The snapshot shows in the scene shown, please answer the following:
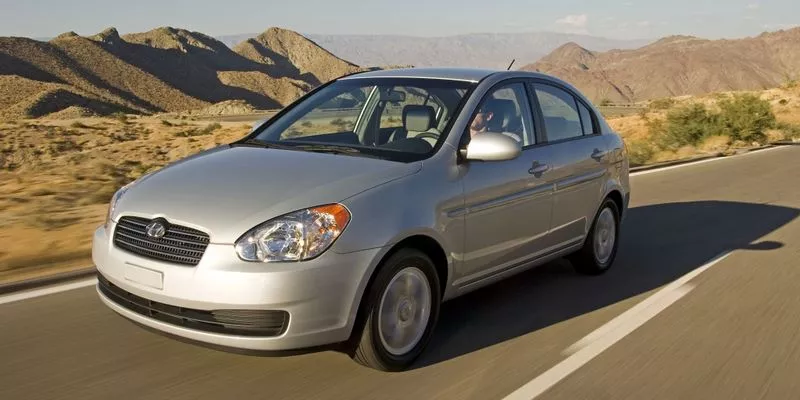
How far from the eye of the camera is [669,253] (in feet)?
25.9

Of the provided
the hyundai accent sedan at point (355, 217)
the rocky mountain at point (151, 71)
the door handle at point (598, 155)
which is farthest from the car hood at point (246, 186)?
the rocky mountain at point (151, 71)

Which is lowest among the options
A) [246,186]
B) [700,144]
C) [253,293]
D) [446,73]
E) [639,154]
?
[700,144]

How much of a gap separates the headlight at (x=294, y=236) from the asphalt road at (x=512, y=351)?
2.43 ft

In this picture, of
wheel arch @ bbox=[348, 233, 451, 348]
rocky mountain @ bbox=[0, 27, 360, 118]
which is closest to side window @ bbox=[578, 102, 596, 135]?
wheel arch @ bbox=[348, 233, 451, 348]

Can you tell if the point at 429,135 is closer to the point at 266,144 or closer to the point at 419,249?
the point at 419,249

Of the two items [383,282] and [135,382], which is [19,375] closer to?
[135,382]

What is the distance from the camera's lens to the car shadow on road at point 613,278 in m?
5.32

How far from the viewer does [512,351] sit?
4941 millimetres

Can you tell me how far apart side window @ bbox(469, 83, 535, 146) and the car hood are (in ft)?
3.06

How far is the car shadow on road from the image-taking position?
5.32 meters

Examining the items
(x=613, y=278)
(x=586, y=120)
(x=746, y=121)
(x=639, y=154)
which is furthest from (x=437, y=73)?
(x=746, y=121)

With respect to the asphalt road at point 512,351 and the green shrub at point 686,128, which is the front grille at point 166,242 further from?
the green shrub at point 686,128

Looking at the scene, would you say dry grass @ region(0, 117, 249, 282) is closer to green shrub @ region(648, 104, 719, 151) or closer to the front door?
the front door

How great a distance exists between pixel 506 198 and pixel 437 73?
1.15m
